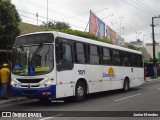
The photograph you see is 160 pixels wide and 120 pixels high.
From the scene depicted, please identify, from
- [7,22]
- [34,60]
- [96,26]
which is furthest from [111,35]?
[34,60]

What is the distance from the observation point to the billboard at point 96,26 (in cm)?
3562

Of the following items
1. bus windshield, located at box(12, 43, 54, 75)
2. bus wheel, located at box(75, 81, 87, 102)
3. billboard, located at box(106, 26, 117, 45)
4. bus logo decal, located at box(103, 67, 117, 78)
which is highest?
billboard, located at box(106, 26, 117, 45)

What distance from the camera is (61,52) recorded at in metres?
14.1

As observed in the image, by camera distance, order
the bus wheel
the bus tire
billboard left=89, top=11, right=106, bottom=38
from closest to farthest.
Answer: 1. the bus wheel
2. the bus tire
3. billboard left=89, top=11, right=106, bottom=38

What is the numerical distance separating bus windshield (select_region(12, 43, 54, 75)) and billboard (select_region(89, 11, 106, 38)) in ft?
70.0

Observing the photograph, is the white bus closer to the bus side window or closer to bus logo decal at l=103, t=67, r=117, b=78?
the bus side window

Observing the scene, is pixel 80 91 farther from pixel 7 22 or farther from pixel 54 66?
pixel 7 22

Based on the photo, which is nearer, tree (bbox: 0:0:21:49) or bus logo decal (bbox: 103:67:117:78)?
bus logo decal (bbox: 103:67:117:78)

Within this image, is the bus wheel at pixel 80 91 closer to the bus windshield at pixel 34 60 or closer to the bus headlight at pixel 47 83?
the bus headlight at pixel 47 83

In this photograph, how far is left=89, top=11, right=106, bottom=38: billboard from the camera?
35625 millimetres

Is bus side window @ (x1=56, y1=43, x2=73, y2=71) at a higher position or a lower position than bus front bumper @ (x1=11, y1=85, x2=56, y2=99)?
higher

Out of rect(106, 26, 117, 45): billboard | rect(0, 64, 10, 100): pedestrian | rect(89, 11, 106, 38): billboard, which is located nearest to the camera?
rect(0, 64, 10, 100): pedestrian

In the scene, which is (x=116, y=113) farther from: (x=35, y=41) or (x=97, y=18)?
(x=97, y=18)

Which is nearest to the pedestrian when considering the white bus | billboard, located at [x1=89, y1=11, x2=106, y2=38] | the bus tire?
the white bus
